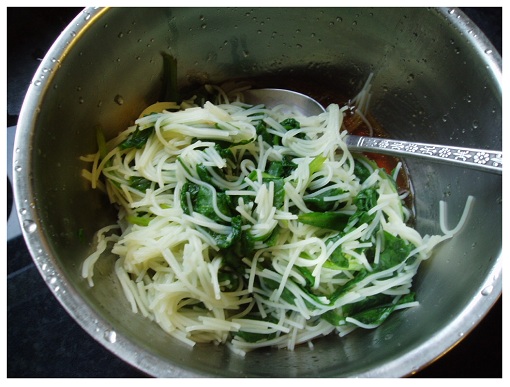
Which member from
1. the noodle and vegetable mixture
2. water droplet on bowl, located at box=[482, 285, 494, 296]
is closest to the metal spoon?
the noodle and vegetable mixture

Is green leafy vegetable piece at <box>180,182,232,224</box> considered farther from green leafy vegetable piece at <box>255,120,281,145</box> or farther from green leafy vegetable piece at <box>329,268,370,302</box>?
green leafy vegetable piece at <box>329,268,370,302</box>

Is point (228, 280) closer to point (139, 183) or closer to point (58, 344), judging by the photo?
point (139, 183)

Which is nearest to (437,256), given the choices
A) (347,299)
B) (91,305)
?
(347,299)

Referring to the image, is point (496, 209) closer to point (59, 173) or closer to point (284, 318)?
point (284, 318)

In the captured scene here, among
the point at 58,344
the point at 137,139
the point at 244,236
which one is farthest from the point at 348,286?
the point at 58,344

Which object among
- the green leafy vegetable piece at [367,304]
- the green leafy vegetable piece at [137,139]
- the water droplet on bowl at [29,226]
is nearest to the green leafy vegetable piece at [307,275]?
the green leafy vegetable piece at [367,304]

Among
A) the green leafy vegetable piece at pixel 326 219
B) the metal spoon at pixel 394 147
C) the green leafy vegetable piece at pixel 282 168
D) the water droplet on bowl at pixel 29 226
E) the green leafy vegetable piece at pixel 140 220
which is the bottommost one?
the green leafy vegetable piece at pixel 140 220

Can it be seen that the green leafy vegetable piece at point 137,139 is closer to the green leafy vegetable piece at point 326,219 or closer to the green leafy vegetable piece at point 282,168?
the green leafy vegetable piece at point 282,168
